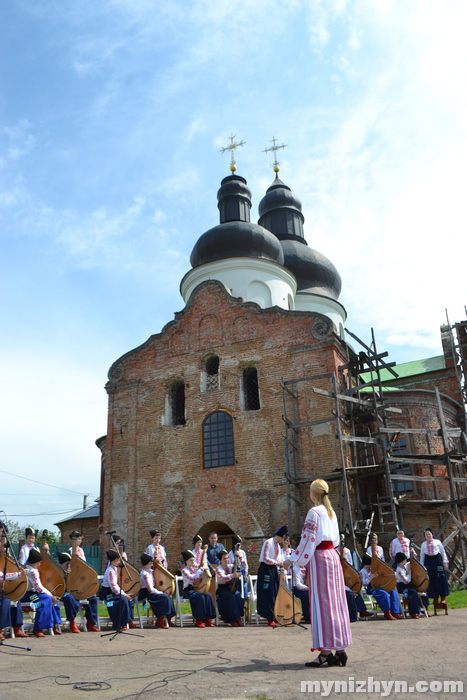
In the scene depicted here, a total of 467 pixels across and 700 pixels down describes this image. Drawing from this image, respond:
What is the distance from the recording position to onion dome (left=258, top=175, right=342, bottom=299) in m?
30.8

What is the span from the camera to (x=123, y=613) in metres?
9.96

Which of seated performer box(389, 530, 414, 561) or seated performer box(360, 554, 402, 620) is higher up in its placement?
seated performer box(389, 530, 414, 561)

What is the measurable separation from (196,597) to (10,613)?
335cm

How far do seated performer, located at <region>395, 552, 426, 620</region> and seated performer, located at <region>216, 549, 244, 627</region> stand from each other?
3.13 m

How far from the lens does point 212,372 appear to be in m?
22.1

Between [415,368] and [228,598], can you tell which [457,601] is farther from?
[415,368]

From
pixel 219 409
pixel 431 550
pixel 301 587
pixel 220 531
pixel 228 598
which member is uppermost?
pixel 219 409

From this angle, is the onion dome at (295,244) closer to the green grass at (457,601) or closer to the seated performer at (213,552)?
the green grass at (457,601)

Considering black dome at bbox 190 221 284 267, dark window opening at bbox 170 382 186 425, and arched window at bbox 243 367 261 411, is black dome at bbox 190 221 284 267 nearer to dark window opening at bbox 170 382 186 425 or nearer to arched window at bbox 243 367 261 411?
arched window at bbox 243 367 261 411

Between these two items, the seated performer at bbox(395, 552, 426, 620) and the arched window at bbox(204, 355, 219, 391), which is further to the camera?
the arched window at bbox(204, 355, 219, 391)

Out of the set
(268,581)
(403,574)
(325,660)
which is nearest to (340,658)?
(325,660)

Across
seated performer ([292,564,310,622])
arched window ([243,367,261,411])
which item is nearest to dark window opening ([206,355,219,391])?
arched window ([243,367,261,411])


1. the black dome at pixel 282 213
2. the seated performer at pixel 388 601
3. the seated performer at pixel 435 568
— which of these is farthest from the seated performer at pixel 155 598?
the black dome at pixel 282 213

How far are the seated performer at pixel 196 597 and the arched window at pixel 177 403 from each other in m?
11.2
